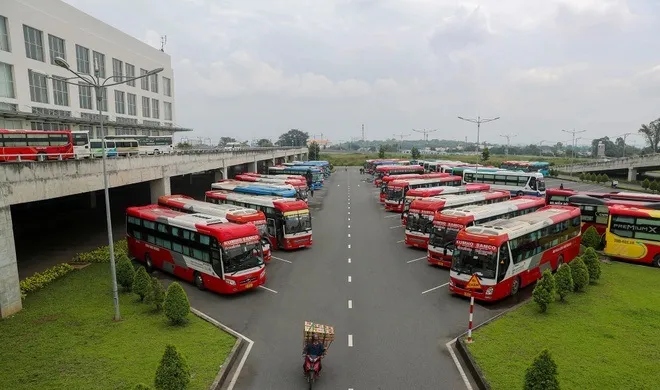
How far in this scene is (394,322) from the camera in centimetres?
1483

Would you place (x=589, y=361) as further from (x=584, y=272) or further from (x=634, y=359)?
(x=584, y=272)

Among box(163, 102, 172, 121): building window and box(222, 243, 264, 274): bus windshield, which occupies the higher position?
box(163, 102, 172, 121): building window

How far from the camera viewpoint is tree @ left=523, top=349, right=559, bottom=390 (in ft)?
29.9

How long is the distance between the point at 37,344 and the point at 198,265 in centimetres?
631

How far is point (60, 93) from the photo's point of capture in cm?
4738

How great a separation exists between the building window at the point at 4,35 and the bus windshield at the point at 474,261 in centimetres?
4467

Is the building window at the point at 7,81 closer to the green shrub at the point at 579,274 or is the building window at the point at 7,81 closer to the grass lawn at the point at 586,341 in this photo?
the grass lawn at the point at 586,341

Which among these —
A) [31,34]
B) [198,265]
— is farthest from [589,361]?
[31,34]

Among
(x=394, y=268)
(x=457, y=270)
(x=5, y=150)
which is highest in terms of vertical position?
(x=5, y=150)

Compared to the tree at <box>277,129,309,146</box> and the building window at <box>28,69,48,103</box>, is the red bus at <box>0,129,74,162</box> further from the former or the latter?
the tree at <box>277,129,309,146</box>

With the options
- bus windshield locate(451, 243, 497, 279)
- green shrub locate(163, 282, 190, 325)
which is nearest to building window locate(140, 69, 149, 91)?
green shrub locate(163, 282, 190, 325)

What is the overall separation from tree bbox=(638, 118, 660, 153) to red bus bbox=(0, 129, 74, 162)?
120 metres

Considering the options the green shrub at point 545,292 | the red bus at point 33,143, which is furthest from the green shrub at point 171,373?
the red bus at point 33,143

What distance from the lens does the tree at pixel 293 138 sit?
176000 millimetres
